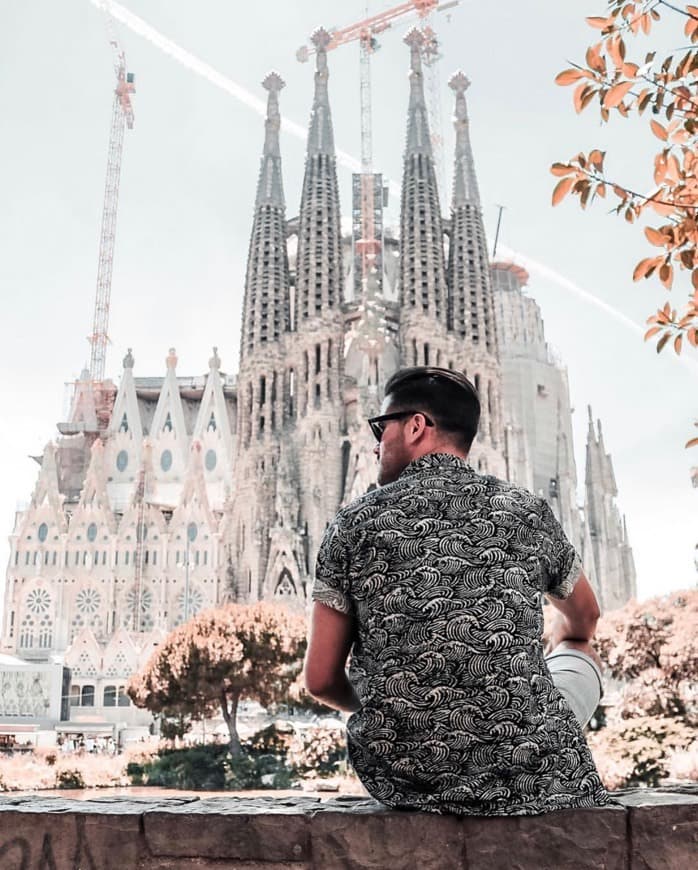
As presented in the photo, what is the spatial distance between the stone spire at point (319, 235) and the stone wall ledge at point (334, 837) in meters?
46.8

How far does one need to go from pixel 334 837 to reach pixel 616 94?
246 cm

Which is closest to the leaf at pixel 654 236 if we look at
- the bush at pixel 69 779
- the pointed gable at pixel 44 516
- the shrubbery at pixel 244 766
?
the shrubbery at pixel 244 766

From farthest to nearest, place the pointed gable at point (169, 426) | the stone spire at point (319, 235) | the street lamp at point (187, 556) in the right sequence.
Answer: the pointed gable at point (169, 426), the stone spire at point (319, 235), the street lamp at point (187, 556)

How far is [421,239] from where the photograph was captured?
49.8 meters

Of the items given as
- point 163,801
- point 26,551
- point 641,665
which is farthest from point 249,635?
point 26,551

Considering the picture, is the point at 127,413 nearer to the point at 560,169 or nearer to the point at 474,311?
the point at 474,311

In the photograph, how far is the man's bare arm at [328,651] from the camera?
7.40ft

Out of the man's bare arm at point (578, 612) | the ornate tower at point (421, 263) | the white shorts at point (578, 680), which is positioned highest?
the ornate tower at point (421, 263)

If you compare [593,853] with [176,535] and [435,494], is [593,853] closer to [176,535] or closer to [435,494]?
[435,494]

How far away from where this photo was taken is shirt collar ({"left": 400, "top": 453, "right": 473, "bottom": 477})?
7.76ft

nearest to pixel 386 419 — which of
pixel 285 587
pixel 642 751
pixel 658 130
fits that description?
pixel 658 130

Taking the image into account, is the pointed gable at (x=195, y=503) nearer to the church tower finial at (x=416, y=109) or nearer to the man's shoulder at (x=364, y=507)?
the church tower finial at (x=416, y=109)

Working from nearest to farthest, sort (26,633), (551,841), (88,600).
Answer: (551,841), (26,633), (88,600)

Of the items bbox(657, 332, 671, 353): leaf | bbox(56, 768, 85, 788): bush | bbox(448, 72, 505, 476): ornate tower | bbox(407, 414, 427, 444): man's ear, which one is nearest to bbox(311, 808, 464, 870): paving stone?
bbox(407, 414, 427, 444): man's ear
